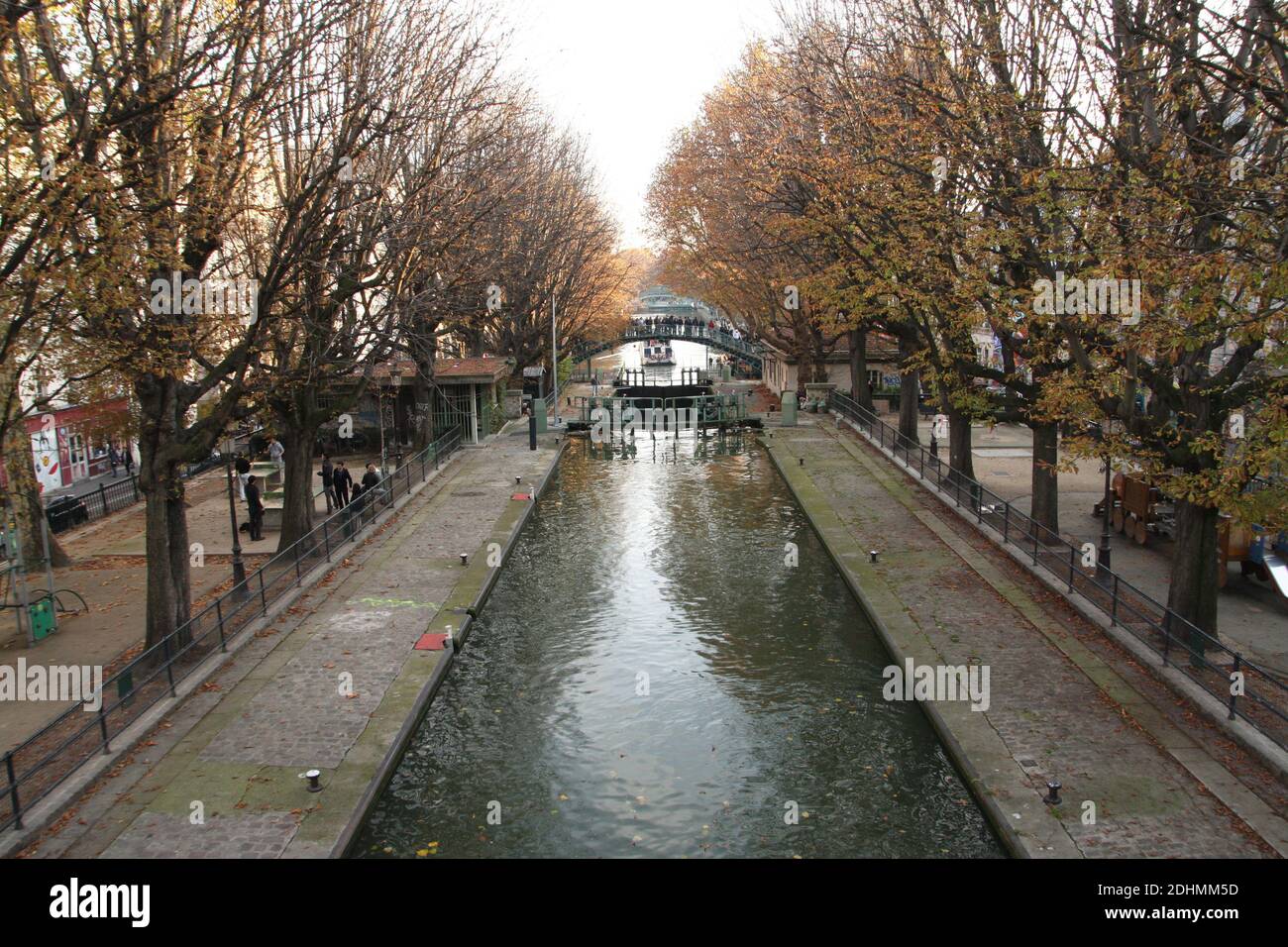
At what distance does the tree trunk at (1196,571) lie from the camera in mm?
14891

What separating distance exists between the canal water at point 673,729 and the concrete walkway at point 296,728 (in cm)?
60

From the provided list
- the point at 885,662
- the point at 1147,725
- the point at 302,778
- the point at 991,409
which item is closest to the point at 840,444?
the point at 991,409

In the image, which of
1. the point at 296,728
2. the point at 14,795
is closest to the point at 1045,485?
the point at 296,728

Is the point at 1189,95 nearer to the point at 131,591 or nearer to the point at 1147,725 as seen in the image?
the point at 1147,725

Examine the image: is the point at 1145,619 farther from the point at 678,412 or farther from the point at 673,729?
the point at 678,412

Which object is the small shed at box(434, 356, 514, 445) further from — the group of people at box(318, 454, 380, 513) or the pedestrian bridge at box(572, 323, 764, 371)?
the pedestrian bridge at box(572, 323, 764, 371)

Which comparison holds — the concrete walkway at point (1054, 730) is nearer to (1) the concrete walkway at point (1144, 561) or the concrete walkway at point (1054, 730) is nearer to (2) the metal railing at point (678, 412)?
(1) the concrete walkway at point (1144, 561)

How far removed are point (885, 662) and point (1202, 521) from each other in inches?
220

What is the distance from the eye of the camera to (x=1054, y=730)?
13.0 m

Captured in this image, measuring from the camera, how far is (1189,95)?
1250cm

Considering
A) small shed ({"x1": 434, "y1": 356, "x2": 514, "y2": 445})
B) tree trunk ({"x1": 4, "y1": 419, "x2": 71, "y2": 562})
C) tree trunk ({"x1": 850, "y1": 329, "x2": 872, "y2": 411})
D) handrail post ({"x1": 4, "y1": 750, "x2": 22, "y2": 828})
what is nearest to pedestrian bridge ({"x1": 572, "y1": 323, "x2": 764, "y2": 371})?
tree trunk ({"x1": 850, "y1": 329, "x2": 872, "y2": 411})

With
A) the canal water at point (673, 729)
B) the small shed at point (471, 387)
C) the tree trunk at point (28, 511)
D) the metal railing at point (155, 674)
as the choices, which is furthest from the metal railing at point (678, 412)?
the tree trunk at point (28, 511)
